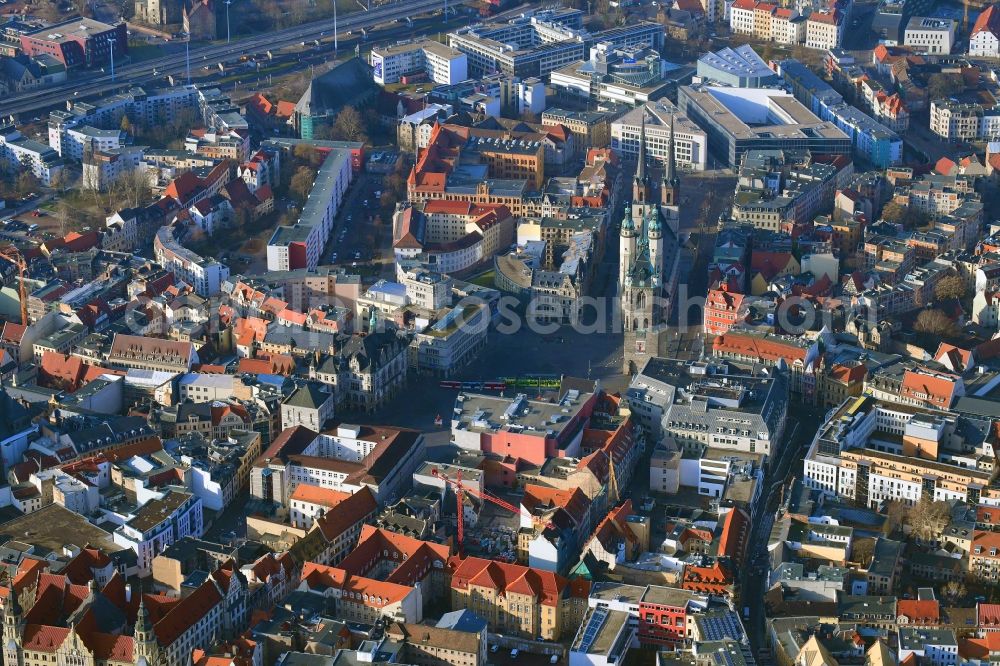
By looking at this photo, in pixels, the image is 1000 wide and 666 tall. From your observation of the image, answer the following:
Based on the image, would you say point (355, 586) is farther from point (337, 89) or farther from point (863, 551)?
point (337, 89)

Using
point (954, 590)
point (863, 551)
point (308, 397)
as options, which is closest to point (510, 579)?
point (863, 551)

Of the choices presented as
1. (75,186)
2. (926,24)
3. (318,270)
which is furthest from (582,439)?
(926,24)

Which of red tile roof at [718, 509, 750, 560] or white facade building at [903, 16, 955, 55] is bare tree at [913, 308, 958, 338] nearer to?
red tile roof at [718, 509, 750, 560]

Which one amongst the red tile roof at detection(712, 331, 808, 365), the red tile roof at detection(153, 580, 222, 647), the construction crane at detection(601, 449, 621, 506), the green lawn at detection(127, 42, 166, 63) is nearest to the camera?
the red tile roof at detection(153, 580, 222, 647)

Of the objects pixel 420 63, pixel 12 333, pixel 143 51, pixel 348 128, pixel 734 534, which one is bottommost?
pixel 143 51

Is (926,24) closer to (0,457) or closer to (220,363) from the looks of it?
(220,363)

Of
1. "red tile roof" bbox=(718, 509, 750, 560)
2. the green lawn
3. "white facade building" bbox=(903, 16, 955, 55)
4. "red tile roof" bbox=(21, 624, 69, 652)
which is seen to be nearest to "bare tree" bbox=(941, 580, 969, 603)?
"red tile roof" bbox=(718, 509, 750, 560)
